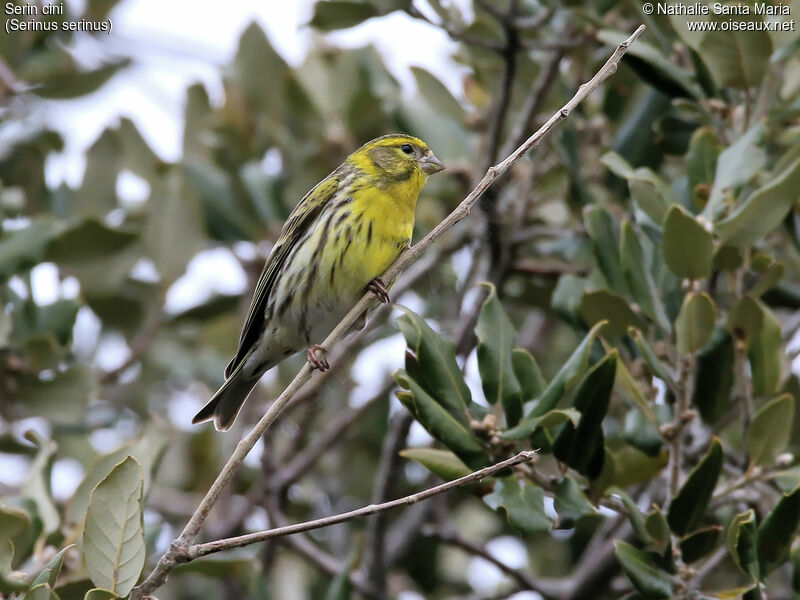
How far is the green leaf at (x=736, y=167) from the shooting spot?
3.31 meters

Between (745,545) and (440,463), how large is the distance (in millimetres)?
897

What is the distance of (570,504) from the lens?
298cm

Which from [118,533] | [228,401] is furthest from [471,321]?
[118,533]

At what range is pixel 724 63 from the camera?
3.58 m

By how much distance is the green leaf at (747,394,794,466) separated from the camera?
125 inches

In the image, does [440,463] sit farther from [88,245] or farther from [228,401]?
[88,245]

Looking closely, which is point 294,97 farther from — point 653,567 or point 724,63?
point 653,567

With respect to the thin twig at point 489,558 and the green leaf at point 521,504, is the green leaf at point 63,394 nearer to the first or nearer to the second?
the thin twig at point 489,558

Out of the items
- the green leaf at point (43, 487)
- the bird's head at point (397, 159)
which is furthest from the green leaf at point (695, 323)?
the green leaf at point (43, 487)

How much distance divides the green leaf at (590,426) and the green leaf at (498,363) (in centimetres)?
17

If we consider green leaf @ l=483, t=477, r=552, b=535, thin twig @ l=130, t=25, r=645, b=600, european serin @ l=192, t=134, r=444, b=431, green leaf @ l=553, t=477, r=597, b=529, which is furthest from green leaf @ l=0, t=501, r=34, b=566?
green leaf @ l=553, t=477, r=597, b=529

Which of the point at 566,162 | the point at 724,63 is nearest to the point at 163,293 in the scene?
the point at 566,162

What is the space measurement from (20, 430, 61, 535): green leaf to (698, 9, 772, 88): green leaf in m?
2.67

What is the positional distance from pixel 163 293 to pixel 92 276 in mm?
368
